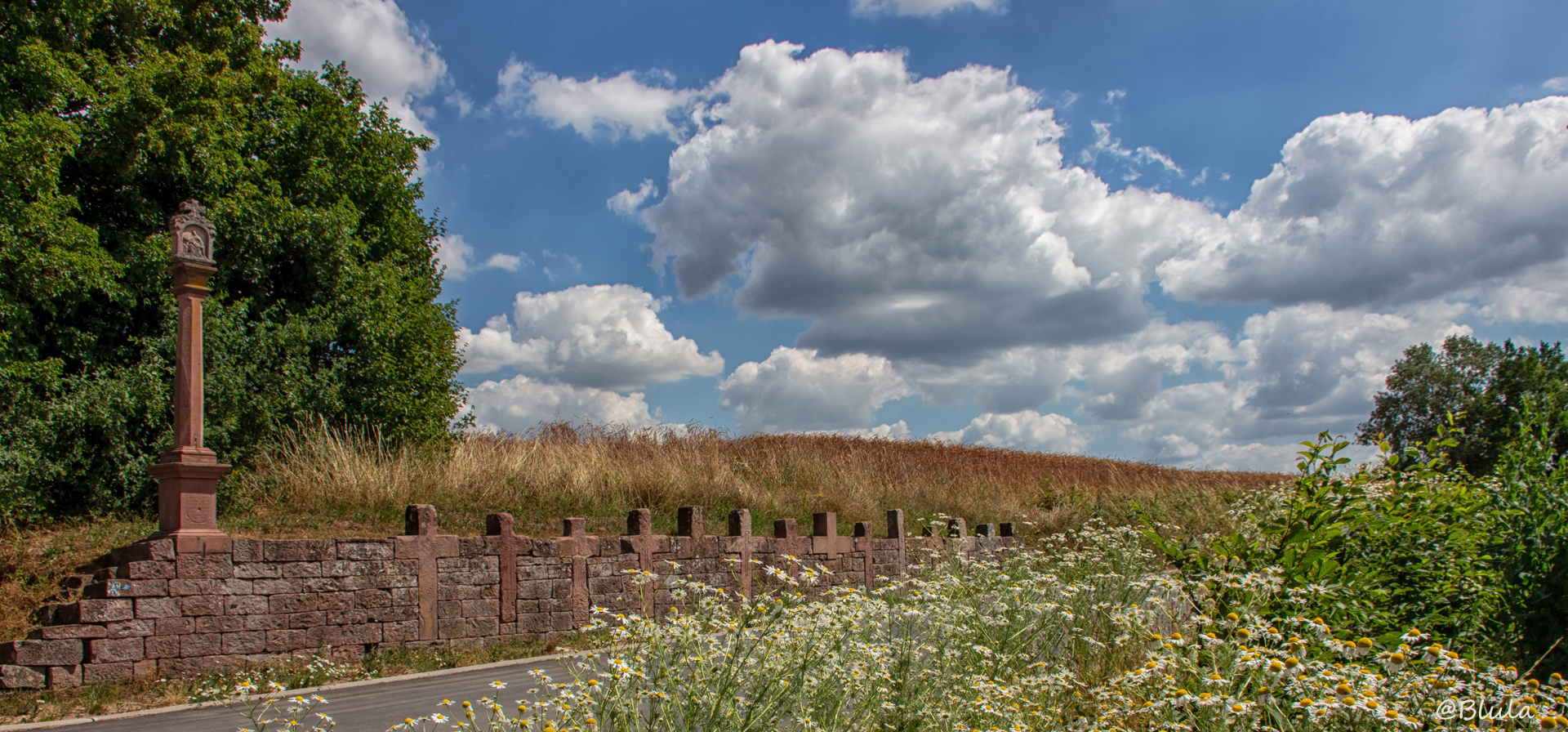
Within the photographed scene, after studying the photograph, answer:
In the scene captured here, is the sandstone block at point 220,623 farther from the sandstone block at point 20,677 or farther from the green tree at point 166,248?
the green tree at point 166,248

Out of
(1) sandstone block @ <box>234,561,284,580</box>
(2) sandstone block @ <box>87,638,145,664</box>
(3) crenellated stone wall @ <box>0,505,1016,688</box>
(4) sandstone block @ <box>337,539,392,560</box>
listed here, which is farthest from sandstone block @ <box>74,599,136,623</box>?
(4) sandstone block @ <box>337,539,392,560</box>

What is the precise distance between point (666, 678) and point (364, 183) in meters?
14.2

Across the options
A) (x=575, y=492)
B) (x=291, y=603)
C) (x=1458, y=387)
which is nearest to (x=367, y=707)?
(x=291, y=603)

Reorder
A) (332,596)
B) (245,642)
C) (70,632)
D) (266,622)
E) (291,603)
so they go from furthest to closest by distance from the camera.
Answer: (332,596) < (291,603) < (266,622) < (245,642) < (70,632)

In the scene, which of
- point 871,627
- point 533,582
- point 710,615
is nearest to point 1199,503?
point 533,582

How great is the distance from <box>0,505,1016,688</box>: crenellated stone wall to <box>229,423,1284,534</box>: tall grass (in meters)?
1.56

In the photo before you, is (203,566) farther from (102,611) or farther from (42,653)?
(42,653)

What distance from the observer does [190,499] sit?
8391 mm

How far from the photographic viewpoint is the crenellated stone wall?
767cm

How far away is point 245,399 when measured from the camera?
12273mm

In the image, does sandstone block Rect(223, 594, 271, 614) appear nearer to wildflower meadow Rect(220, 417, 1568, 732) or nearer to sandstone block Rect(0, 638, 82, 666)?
sandstone block Rect(0, 638, 82, 666)

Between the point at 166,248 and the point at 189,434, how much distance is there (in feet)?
16.5

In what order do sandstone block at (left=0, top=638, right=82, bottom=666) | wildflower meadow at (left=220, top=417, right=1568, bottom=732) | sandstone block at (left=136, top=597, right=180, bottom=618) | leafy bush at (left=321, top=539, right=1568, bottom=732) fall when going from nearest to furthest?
1. leafy bush at (left=321, top=539, right=1568, bottom=732)
2. wildflower meadow at (left=220, top=417, right=1568, bottom=732)
3. sandstone block at (left=0, top=638, right=82, bottom=666)
4. sandstone block at (left=136, top=597, right=180, bottom=618)

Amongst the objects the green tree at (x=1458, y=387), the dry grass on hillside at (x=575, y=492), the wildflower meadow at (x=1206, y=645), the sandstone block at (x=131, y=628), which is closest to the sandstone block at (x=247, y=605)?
the sandstone block at (x=131, y=628)
